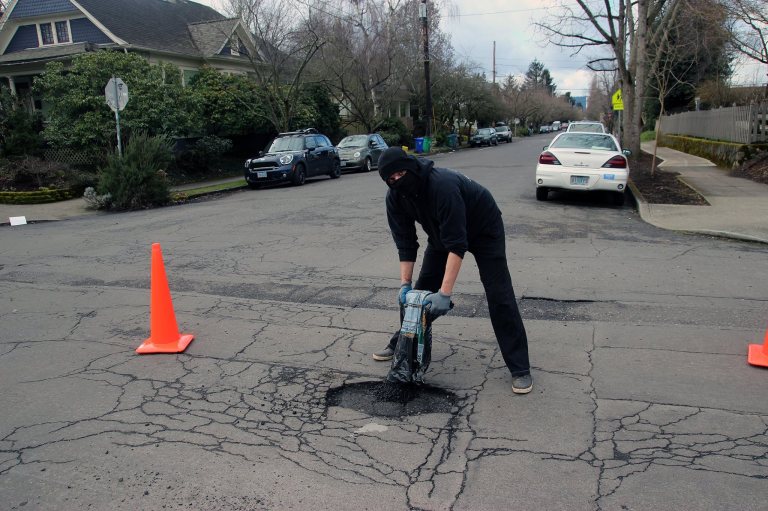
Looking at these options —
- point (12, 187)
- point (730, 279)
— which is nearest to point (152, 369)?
point (730, 279)

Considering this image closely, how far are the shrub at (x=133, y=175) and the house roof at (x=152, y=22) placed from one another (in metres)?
13.4

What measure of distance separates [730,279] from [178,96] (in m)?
19.6

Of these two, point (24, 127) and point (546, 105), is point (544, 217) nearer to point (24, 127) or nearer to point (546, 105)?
point (24, 127)

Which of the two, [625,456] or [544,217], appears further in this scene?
[544,217]

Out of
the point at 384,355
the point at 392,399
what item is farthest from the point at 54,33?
the point at 392,399

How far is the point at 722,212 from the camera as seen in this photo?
11.3 metres

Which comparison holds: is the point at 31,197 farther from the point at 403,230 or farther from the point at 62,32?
the point at 403,230

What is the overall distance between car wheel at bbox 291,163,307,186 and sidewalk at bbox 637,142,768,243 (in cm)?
1090

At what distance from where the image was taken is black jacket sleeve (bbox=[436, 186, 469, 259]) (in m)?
3.75

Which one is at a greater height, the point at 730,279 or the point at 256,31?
the point at 256,31

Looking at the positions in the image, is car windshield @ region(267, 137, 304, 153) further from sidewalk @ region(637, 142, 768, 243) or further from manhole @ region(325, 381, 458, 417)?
manhole @ region(325, 381, 458, 417)

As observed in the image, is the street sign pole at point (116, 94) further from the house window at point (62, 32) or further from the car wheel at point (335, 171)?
the house window at point (62, 32)

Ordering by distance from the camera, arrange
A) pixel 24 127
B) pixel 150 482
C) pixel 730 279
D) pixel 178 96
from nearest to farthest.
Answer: pixel 150 482 < pixel 730 279 < pixel 24 127 < pixel 178 96

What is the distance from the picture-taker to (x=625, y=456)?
3.38 m
